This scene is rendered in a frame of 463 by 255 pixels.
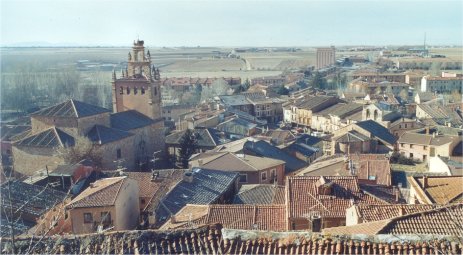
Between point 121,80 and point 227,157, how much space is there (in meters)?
15.0

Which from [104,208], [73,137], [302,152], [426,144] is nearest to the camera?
[104,208]

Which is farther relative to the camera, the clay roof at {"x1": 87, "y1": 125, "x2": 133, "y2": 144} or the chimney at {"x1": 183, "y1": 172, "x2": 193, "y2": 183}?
the clay roof at {"x1": 87, "y1": 125, "x2": 133, "y2": 144}

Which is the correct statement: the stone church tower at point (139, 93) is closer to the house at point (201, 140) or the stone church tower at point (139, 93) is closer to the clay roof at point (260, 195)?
the house at point (201, 140)

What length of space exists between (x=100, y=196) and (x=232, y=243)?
419 inches

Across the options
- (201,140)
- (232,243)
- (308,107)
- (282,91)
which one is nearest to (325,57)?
(282,91)

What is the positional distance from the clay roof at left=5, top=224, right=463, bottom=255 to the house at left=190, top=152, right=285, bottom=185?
1651 centimetres

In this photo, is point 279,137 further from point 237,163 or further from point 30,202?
point 30,202

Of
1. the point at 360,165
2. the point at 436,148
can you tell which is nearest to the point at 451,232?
the point at 360,165

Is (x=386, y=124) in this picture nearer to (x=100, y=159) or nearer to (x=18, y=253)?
(x=100, y=159)

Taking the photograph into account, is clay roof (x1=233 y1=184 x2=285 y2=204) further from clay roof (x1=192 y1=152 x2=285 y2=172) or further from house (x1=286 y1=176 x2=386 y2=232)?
clay roof (x1=192 y1=152 x2=285 y2=172)

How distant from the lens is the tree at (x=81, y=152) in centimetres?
2538

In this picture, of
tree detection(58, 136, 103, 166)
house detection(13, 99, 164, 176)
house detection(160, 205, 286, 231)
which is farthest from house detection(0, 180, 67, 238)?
house detection(13, 99, 164, 176)

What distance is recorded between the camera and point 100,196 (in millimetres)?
16297

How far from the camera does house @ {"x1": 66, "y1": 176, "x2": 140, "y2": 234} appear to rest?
1592cm
